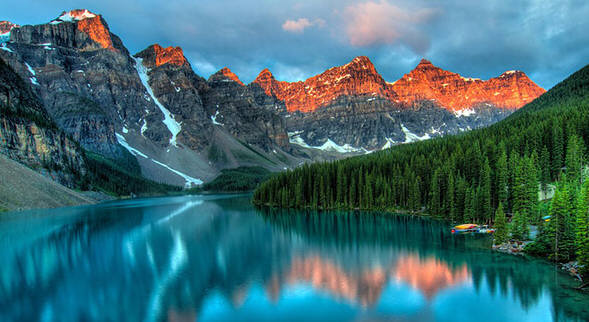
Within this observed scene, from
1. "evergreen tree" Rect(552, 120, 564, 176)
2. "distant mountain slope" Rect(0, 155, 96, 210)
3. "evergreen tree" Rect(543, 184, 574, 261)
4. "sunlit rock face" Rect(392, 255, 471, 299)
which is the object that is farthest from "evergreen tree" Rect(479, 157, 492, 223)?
"distant mountain slope" Rect(0, 155, 96, 210)

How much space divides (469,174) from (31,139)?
434ft

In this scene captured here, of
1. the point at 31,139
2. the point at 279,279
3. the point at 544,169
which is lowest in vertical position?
the point at 279,279

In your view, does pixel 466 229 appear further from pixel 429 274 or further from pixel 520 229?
pixel 429 274

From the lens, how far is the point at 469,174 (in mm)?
73312

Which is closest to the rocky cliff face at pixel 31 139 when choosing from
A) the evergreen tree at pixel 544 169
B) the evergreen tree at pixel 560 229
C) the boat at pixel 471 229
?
the boat at pixel 471 229

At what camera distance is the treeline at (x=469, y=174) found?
59406 millimetres

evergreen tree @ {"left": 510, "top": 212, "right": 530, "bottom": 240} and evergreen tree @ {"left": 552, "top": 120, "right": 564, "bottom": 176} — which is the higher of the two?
evergreen tree @ {"left": 552, "top": 120, "right": 564, "bottom": 176}

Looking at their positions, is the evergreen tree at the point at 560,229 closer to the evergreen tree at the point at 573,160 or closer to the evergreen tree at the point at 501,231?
the evergreen tree at the point at 501,231

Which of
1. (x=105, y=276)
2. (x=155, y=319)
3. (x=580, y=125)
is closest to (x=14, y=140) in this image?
(x=105, y=276)

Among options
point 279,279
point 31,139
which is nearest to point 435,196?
point 279,279

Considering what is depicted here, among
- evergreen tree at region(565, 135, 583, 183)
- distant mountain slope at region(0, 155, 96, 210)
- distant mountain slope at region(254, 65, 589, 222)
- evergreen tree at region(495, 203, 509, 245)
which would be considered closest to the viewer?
evergreen tree at region(495, 203, 509, 245)

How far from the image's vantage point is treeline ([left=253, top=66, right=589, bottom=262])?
195ft

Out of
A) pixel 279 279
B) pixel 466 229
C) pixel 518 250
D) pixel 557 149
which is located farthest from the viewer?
pixel 557 149

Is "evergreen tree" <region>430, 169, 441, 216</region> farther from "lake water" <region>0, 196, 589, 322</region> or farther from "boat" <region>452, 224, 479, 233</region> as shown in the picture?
"boat" <region>452, 224, 479, 233</region>
